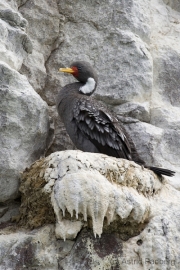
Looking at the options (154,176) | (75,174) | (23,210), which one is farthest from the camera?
(154,176)

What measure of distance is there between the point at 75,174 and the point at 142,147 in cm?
143

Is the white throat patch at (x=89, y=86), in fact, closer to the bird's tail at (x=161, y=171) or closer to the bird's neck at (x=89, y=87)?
the bird's neck at (x=89, y=87)

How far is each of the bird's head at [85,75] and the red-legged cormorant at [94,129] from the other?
26 centimetres

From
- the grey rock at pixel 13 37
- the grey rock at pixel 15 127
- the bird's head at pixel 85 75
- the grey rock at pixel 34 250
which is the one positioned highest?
the grey rock at pixel 13 37

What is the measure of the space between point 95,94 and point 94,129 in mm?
886

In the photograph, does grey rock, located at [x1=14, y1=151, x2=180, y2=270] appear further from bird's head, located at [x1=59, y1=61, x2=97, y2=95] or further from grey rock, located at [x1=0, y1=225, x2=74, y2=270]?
bird's head, located at [x1=59, y1=61, x2=97, y2=95]

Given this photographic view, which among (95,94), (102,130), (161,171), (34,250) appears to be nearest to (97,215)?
(34,250)

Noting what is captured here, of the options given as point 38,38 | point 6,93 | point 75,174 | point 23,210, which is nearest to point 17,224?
point 23,210

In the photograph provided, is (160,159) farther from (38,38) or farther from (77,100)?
(38,38)

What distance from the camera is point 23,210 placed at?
16.4 feet

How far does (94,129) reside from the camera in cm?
547

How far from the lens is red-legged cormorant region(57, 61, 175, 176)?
5.45m

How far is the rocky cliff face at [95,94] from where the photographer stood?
4742 mm

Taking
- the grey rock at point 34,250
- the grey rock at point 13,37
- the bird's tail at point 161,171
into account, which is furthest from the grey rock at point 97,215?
the grey rock at point 13,37
